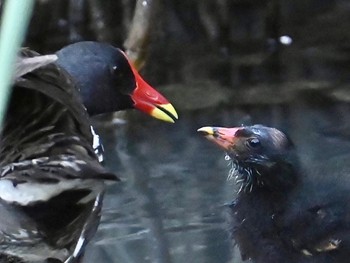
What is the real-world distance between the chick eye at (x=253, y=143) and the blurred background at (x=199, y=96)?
68 cm

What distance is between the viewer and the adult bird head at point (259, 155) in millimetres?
2875

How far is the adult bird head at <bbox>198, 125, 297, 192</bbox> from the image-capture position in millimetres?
2875

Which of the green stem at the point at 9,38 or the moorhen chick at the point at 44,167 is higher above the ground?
the green stem at the point at 9,38

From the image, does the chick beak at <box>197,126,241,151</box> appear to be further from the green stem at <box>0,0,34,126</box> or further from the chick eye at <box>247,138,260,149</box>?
the green stem at <box>0,0,34,126</box>

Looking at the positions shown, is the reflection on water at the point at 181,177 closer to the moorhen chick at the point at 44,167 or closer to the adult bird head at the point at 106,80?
the adult bird head at the point at 106,80

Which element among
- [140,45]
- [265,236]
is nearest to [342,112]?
[140,45]

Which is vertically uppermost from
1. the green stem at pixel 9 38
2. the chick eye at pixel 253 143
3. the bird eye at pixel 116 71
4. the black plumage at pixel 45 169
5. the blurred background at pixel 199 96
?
the green stem at pixel 9 38

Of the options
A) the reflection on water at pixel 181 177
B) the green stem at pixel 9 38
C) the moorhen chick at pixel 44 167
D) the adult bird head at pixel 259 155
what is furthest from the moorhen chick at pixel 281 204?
the green stem at pixel 9 38

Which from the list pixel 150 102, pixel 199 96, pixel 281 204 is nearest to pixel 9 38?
pixel 281 204

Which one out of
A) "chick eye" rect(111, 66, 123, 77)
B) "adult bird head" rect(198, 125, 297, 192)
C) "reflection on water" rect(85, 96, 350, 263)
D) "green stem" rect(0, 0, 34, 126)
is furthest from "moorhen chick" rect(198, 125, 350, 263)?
"green stem" rect(0, 0, 34, 126)

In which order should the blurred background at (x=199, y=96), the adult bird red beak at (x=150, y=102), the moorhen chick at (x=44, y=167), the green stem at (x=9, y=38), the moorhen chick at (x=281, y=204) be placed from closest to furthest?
the green stem at (x=9, y=38)
the moorhen chick at (x=44, y=167)
the moorhen chick at (x=281, y=204)
the adult bird red beak at (x=150, y=102)
the blurred background at (x=199, y=96)

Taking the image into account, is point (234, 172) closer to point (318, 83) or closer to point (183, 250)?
point (183, 250)

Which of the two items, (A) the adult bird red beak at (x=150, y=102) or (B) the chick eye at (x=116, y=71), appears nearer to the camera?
(B) the chick eye at (x=116, y=71)

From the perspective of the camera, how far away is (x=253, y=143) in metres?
2.93
